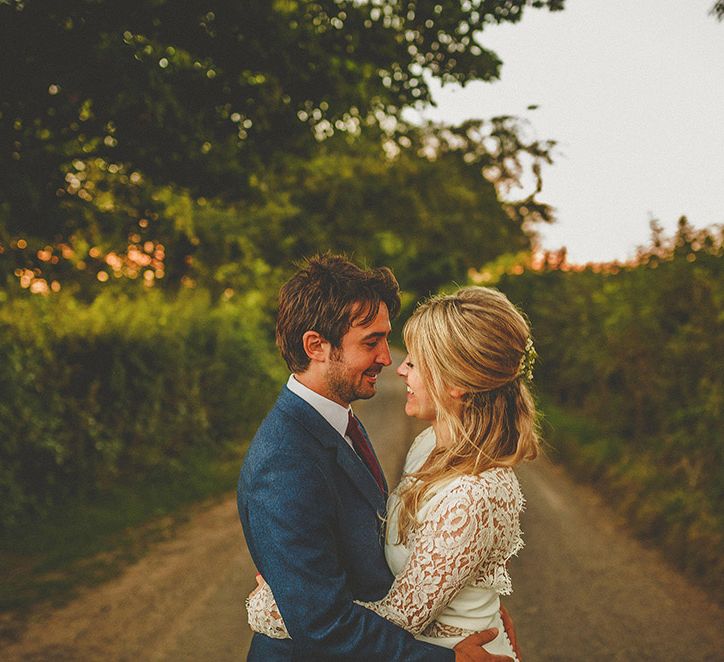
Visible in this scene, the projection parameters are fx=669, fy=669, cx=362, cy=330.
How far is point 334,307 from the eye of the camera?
2549 mm

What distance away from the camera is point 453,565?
2234 millimetres

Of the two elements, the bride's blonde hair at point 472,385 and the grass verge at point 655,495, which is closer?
the bride's blonde hair at point 472,385

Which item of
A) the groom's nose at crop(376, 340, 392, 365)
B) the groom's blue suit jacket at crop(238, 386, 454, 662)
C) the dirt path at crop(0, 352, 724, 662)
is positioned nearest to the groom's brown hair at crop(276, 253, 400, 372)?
the groom's nose at crop(376, 340, 392, 365)

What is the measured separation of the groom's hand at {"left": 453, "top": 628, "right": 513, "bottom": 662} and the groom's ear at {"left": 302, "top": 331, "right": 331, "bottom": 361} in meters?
1.14

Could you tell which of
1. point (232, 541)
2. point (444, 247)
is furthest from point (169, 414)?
point (444, 247)

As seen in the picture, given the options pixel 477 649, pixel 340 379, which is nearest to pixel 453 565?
pixel 477 649

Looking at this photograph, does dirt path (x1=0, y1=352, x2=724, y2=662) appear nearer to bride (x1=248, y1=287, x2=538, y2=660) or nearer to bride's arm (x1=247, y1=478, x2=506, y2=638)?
bride (x1=248, y1=287, x2=538, y2=660)

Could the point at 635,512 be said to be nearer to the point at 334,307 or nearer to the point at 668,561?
the point at 668,561

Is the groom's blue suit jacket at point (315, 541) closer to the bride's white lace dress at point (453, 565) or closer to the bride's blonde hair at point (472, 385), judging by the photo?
the bride's white lace dress at point (453, 565)

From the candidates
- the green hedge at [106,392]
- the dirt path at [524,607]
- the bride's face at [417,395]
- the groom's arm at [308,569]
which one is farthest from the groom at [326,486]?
the green hedge at [106,392]

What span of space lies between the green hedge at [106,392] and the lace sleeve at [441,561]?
18.2 feet

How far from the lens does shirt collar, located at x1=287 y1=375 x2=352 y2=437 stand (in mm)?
2465

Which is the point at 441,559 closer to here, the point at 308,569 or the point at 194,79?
the point at 308,569

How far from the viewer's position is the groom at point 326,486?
81.6 inches
